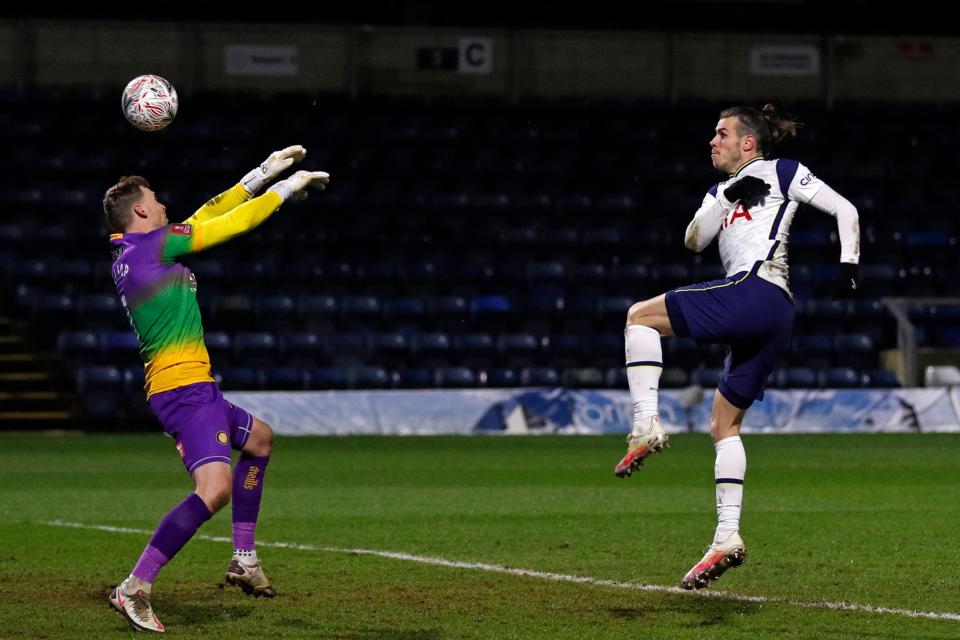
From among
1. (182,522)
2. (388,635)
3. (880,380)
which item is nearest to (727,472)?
(388,635)

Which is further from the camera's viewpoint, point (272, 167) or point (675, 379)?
point (675, 379)

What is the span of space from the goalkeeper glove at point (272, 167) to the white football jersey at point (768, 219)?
2078mm

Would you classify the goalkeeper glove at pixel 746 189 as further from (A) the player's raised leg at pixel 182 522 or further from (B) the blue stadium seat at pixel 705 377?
(B) the blue stadium seat at pixel 705 377

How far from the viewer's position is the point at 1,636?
649cm

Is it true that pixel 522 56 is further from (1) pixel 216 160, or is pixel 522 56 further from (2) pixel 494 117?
(1) pixel 216 160

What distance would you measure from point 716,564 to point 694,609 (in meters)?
0.26

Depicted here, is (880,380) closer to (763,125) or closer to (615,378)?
(615,378)

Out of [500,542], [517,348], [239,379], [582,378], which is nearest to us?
[500,542]

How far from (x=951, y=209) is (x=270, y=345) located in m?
12.5

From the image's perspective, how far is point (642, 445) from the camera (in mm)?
7051

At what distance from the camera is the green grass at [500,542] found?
6.86 m

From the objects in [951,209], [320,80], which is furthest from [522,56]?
[951,209]

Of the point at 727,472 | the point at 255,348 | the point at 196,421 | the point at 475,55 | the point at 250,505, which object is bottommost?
the point at 255,348

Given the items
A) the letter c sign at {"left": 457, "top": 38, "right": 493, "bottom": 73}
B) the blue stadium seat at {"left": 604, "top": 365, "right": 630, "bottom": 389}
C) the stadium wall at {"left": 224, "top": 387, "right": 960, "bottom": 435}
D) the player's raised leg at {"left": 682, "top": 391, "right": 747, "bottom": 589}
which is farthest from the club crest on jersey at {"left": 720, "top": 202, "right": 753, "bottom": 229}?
the letter c sign at {"left": 457, "top": 38, "right": 493, "bottom": 73}
